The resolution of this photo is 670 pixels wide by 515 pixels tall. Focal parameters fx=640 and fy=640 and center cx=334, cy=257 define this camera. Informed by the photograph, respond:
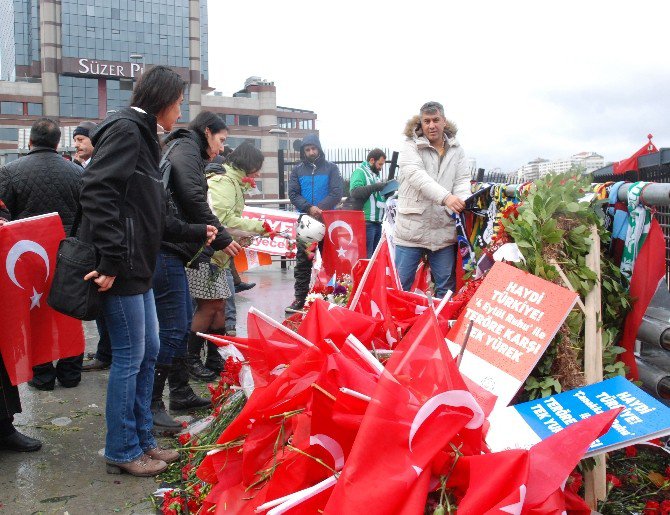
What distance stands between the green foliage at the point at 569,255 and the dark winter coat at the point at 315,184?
5.30 metres

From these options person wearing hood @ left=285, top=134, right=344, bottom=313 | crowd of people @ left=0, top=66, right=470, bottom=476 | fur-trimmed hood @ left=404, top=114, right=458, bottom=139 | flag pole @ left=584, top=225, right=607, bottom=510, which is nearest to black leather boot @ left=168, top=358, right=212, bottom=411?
crowd of people @ left=0, top=66, right=470, bottom=476

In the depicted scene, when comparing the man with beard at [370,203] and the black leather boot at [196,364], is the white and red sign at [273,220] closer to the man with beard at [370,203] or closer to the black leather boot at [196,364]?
the man with beard at [370,203]

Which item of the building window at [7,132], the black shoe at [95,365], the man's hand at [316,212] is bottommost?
the black shoe at [95,365]

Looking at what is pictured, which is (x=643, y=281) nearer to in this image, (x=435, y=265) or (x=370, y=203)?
(x=435, y=265)

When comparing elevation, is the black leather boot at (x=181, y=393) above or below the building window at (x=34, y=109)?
below

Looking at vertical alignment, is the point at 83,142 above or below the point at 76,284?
above

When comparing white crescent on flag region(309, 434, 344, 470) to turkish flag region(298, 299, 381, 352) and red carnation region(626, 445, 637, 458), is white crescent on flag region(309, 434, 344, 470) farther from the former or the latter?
red carnation region(626, 445, 637, 458)

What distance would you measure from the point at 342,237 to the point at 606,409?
208 inches

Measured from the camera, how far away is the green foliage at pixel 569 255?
9.02ft

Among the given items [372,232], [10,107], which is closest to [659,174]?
[372,232]

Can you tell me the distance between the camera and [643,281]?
2.92 meters

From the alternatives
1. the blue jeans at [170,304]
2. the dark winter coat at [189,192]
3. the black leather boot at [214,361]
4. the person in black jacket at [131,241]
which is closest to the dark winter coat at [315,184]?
the black leather boot at [214,361]

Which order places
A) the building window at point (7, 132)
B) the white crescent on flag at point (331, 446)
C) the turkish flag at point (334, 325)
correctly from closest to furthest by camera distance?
the white crescent on flag at point (331, 446) → the turkish flag at point (334, 325) → the building window at point (7, 132)

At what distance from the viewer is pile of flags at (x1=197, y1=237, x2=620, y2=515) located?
170cm
